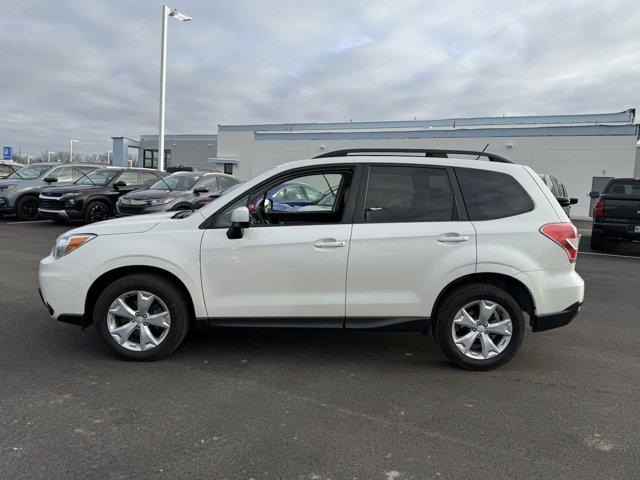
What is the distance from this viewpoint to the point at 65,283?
407 centimetres

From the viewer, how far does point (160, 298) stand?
405 centimetres

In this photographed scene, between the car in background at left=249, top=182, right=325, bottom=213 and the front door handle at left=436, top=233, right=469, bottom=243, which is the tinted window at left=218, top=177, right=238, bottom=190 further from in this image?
A: the front door handle at left=436, top=233, right=469, bottom=243

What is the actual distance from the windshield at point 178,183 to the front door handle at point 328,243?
905cm

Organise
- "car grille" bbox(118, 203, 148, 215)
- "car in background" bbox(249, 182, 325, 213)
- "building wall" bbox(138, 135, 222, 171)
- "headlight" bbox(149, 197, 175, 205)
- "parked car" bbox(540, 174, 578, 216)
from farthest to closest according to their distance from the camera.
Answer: "building wall" bbox(138, 135, 222, 171), "car grille" bbox(118, 203, 148, 215), "headlight" bbox(149, 197, 175, 205), "parked car" bbox(540, 174, 578, 216), "car in background" bbox(249, 182, 325, 213)

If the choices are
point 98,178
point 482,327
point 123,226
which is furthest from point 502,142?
point 123,226

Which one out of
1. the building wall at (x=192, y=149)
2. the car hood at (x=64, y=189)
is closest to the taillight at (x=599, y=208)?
the car hood at (x=64, y=189)

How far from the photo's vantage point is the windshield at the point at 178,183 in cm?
1241

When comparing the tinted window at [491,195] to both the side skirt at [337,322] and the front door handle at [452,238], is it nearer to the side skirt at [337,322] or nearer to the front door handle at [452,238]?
the front door handle at [452,238]

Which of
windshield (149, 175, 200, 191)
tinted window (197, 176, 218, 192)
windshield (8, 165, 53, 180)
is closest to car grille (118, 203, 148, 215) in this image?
windshield (149, 175, 200, 191)

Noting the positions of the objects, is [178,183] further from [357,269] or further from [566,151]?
[566,151]

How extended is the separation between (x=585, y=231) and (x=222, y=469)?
58.1 ft

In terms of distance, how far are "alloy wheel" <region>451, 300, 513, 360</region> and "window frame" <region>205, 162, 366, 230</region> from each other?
1.22 metres

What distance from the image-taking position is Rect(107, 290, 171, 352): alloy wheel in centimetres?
406

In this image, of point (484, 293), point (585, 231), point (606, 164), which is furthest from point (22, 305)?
point (606, 164)
